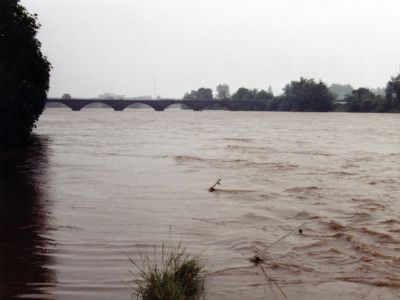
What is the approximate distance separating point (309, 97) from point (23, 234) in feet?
357

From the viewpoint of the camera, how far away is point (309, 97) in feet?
368

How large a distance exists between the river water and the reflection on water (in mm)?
23

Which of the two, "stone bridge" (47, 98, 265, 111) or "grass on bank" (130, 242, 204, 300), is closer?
"grass on bank" (130, 242, 204, 300)

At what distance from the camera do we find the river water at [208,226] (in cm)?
Answer: 641

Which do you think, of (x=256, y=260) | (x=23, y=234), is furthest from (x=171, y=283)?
(x=23, y=234)

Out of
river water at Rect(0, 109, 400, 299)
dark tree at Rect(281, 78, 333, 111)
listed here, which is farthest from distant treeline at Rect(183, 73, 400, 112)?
river water at Rect(0, 109, 400, 299)

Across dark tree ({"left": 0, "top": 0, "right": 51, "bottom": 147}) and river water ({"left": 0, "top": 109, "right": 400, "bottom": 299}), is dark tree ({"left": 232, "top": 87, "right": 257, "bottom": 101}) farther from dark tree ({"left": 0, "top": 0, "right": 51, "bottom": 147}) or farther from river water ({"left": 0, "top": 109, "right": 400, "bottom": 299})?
river water ({"left": 0, "top": 109, "right": 400, "bottom": 299})

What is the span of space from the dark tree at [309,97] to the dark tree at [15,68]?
303 feet

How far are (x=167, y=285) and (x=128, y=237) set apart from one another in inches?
151

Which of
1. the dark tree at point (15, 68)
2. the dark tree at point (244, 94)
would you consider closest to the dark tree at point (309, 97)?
the dark tree at point (244, 94)

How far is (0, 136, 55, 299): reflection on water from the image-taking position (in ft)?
20.2

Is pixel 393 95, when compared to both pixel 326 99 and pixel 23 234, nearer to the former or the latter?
pixel 326 99

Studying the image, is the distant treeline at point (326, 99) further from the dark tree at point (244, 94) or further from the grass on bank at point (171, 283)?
the grass on bank at point (171, 283)

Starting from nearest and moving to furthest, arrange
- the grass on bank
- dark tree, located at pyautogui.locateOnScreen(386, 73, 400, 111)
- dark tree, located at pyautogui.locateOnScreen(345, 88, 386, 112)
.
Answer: the grass on bank → dark tree, located at pyautogui.locateOnScreen(386, 73, 400, 111) → dark tree, located at pyautogui.locateOnScreen(345, 88, 386, 112)
